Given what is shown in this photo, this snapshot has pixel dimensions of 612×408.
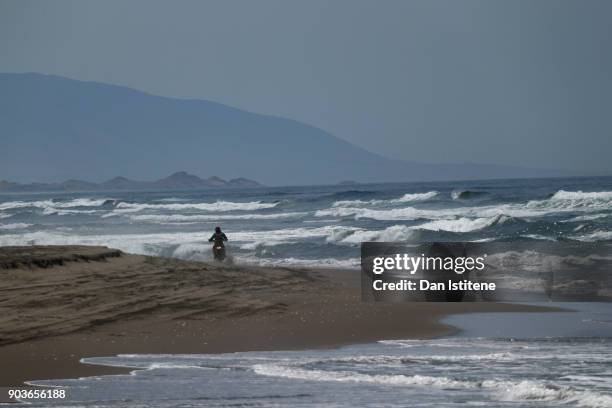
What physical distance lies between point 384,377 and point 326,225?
29065 mm

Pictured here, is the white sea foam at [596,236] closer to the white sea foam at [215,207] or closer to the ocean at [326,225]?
the ocean at [326,225]

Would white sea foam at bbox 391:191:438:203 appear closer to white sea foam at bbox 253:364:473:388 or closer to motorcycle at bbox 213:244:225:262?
motorcycle at bbox 213:244:225:262

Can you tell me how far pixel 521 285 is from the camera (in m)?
17.4

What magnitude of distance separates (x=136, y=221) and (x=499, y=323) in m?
35.9

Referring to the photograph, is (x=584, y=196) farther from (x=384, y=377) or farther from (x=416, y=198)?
(x=384, y=377)

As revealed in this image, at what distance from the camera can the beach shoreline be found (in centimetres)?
1061

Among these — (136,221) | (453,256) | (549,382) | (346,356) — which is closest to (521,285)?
(453,256)

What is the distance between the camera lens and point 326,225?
38125mm

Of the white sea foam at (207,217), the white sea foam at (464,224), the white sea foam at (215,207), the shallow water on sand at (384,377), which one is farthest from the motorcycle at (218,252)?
the white sea foam at (215,207)

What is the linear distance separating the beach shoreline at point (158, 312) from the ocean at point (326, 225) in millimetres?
7526

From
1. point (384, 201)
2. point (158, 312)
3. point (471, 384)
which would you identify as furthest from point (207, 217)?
point (471, 384)

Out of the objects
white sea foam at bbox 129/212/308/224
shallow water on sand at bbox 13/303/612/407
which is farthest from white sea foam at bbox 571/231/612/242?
white sea foam at bbox 129/212/308/224

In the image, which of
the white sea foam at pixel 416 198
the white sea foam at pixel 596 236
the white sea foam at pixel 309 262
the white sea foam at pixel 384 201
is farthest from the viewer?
the white sea foam at pixel 416 198

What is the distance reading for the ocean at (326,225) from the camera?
2684 centimetres
